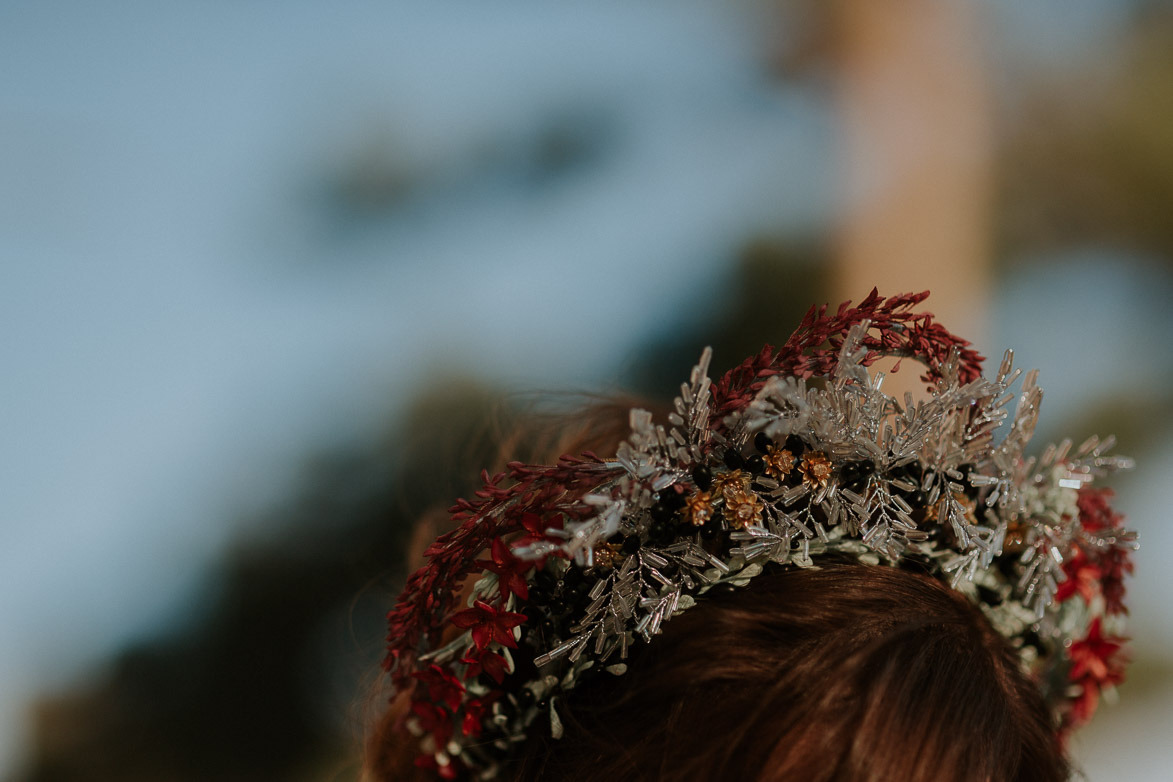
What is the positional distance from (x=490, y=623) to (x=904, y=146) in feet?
5.09

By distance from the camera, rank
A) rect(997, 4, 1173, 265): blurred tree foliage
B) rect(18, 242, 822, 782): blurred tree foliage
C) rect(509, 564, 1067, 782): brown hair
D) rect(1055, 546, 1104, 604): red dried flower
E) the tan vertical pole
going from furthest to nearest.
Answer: rect(997, 4, 1173, 265): blurred tree foliage < the tan vertical pole < rect(18, 242, 822, 782): blurred tree foliage < rect(1055, 546, 1104, 604): red dried flower < rect(509, 564, 1067, 782): brown hair

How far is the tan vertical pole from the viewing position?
5.52 ft

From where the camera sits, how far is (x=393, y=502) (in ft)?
4.89

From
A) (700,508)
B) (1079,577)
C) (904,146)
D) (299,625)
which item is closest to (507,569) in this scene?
(700,508)

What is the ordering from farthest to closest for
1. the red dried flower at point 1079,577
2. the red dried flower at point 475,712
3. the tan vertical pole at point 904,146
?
the tan vertical pole at point 904,146 → the red dried flower at point 1079,577 → the red dried flower at point 475,712

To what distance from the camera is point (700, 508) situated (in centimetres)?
53

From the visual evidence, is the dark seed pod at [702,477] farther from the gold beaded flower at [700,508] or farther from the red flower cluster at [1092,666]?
the red flower cluster at [1092,666]

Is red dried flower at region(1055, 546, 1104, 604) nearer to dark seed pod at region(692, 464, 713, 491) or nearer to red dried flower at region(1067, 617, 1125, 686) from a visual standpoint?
red dried flower at region(1067, 617, 1125, 686)

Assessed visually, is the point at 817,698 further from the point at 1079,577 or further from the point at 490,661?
the point at 1079,577

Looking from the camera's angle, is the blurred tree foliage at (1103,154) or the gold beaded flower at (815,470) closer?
the gold beaded flower at (815,470)

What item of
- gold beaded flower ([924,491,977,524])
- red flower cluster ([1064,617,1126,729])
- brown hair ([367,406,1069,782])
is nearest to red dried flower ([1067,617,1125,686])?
red flower cluster ([1064,617,1126,729])

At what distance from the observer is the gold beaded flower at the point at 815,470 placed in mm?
543

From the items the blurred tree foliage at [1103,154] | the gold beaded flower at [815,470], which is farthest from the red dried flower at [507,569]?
the blurred tree foliage at [1103,154]

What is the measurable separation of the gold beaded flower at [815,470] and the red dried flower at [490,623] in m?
0.22
